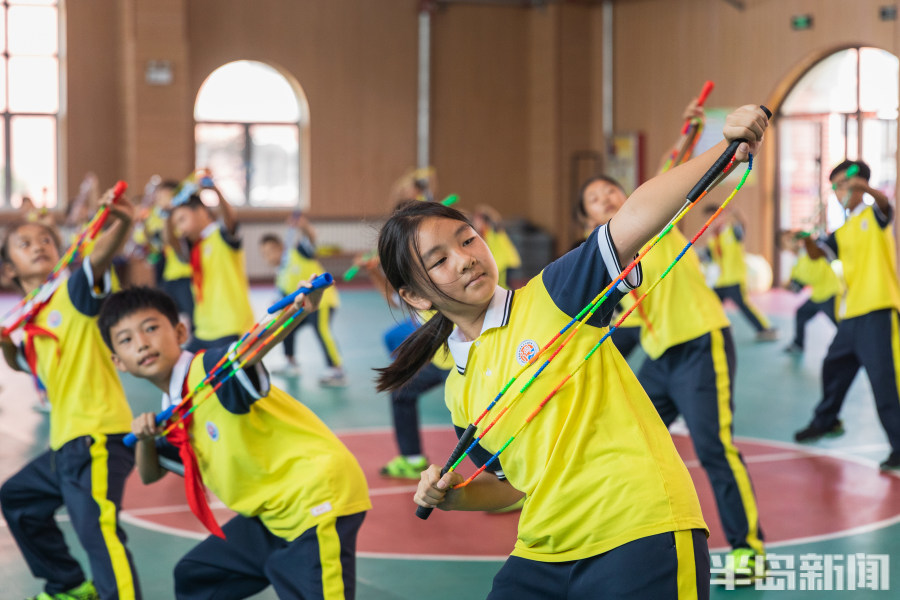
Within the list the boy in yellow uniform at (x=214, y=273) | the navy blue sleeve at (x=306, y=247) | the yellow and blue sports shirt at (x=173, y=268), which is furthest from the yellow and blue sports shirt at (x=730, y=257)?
the boy in yellow uniform at (x=214, y=273)

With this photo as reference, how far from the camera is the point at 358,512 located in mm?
2768

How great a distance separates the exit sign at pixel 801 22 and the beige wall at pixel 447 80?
0.12 metres

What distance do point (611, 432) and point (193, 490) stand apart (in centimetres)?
128

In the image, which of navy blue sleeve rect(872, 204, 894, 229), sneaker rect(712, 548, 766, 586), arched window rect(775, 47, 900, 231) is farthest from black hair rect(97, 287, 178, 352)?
arched window rect(775, 47, 900, 231)

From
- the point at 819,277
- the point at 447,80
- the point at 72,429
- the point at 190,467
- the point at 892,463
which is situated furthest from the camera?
the point at 447,80

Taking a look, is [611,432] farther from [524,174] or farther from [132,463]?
[524,174]

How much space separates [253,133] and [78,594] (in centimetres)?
1379

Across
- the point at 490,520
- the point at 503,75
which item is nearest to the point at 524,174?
the point at 503,75

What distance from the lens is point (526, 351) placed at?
1929mm

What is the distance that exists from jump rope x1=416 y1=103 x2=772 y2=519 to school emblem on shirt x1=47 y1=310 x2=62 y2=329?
2025 millimetres

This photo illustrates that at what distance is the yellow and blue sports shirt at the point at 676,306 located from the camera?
377 centimetres

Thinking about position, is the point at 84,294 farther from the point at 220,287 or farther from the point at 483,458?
the point at 220,287

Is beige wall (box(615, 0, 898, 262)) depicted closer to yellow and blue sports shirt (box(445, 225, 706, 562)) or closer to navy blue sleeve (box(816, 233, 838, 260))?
navy blue sleeve (box(816, 233, 838, 260))

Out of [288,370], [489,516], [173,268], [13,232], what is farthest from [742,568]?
[173,268]
